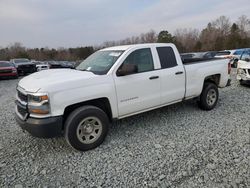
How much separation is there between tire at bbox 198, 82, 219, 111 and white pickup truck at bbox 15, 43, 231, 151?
32 cm

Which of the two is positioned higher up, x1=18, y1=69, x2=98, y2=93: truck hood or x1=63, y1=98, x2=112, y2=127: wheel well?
x1=18, y1=69, x2=98, y2=93: truck hood

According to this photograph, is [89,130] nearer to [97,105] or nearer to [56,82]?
[97,105]

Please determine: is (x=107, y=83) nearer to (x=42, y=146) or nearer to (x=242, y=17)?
(x=42, y=146)

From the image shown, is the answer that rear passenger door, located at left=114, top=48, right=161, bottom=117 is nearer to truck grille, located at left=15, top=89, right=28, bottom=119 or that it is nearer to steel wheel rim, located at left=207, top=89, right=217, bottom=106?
truck grille, located at left=15, top=89, right=28, bottom=119

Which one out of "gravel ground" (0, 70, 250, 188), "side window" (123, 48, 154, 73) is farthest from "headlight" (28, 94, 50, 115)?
"side window" (123, 48, 154, 73)

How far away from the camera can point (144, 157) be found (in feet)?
10.6

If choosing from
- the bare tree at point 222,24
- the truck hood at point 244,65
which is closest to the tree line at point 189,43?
the bare tree at point 222,24

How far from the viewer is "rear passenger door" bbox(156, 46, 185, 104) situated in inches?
170

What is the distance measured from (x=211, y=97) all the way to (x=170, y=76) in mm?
1760

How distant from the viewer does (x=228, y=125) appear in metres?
4.36

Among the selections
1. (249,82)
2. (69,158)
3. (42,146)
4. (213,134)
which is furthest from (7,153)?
(249,82)

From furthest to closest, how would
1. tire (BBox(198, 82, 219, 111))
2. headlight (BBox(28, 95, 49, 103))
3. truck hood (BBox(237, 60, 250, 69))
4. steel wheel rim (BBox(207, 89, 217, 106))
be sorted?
truck hood (BBox(237, 60, 250, 69)), steel wheel rim (BBox(207, 89, 217, 106)), tire (BBox(198, 82, 219, 111)), headlight (BBox(28, 95, 49, 103))

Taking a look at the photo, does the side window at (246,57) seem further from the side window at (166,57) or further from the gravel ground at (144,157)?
the side window at (166,57)

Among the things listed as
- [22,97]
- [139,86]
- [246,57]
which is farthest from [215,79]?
[246,57]
